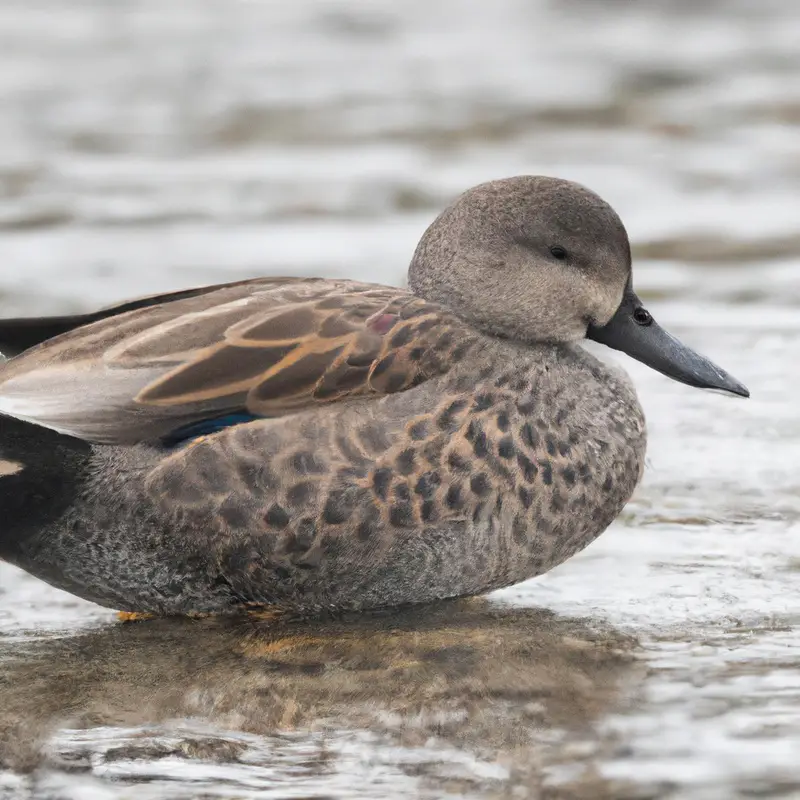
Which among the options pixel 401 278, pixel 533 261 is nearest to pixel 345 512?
pixel 533 261

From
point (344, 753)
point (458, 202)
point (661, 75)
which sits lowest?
point (344, 753)

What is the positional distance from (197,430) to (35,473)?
1.35 feet

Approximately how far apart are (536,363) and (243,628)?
1.04 metres

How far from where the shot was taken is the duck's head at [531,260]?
180 inches

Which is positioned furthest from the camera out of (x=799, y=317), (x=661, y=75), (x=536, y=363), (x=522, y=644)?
(x=661, y=75)

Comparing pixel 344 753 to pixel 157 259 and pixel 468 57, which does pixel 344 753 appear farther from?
pixel 468 57

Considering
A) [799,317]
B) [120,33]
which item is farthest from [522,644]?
[120,33]

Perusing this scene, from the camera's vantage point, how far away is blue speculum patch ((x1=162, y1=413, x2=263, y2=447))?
4.19m

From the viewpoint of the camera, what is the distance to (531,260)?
4.61 metres

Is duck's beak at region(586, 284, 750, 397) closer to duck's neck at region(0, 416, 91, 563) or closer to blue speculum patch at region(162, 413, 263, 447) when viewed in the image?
blue speculum patch at region(162, 413, 263, 447)

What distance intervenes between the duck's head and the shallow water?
0.74 meters

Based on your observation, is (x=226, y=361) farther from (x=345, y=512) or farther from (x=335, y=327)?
(x=345, y=512)

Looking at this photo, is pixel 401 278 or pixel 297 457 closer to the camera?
pixel 297 457

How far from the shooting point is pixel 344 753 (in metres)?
3.56
